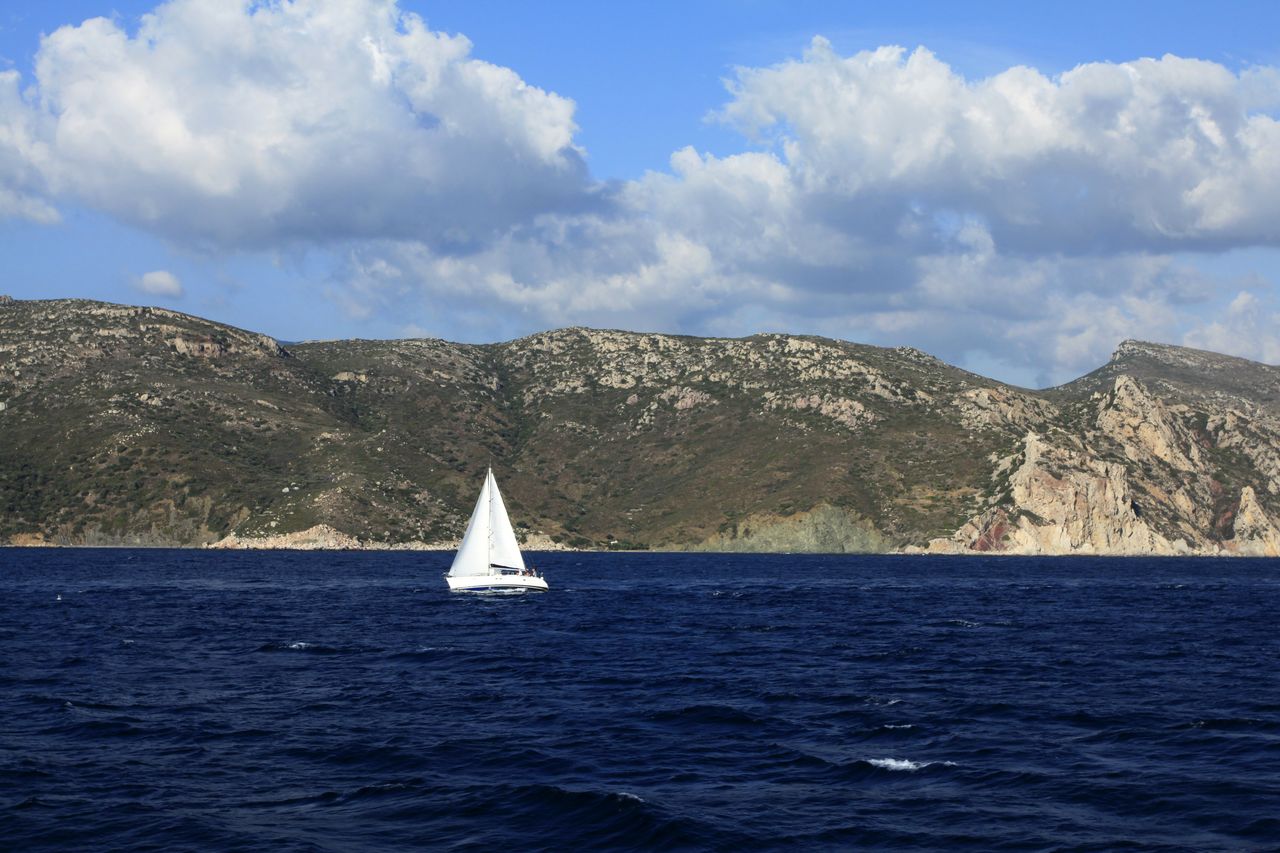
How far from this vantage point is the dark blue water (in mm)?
28828

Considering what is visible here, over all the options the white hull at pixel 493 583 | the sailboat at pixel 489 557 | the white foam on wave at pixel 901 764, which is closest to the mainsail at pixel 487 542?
the sailboat at pixel 489 557

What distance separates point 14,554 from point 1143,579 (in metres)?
170

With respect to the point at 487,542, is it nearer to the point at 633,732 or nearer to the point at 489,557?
the point at 489,557

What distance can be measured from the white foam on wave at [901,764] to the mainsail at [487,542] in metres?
76.7

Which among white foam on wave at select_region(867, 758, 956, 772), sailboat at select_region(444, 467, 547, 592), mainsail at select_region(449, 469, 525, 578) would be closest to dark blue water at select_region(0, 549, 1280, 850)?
white foam on wave at select_region(867, 758, 956, 772)

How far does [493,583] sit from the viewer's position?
11012cm

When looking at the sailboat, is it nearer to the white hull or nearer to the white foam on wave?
the white hull

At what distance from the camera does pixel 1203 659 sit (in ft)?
201

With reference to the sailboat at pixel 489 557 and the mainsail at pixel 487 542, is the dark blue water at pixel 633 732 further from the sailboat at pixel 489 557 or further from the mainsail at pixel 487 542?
the mainsail at pixel 487 542

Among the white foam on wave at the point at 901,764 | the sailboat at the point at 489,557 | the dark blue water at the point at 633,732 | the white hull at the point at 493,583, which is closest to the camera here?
the dark blue water at the point at 633,732

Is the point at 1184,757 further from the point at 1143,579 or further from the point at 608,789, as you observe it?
the point at 1143,579

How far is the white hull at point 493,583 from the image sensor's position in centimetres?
11025

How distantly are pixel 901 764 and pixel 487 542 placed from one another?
79667mm

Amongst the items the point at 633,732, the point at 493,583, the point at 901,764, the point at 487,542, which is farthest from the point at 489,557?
the point at 901,764
